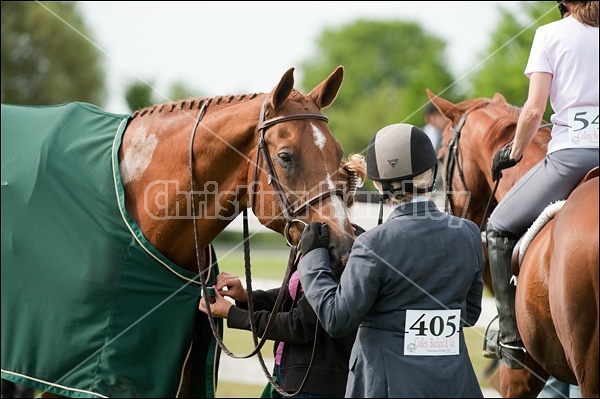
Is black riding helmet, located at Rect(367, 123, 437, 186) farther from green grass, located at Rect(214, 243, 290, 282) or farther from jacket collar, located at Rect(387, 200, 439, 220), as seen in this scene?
green grass, located at Rect(214, 243, 290, 282)

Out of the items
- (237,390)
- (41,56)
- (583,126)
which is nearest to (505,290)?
(583,126)

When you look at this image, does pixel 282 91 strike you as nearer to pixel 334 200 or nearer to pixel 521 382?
pixel 334 200

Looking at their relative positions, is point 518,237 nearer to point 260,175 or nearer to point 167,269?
point 260,175

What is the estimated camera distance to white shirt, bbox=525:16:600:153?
3809mm

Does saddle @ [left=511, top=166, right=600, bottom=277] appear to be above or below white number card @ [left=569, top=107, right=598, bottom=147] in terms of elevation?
below

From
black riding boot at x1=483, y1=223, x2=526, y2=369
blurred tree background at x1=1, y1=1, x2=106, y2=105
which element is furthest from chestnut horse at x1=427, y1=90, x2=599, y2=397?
blurred tree background at x1=1, y1=1, x2=106, y2=105

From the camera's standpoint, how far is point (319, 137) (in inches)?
152

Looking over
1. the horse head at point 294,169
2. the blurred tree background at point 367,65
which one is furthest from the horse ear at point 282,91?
the blurred tree background at point 367,65

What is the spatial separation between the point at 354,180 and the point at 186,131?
3.36ft

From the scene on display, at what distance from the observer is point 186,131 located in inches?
167

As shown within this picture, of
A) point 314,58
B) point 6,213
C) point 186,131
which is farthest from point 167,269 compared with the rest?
point 314,58

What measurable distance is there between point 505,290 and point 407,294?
1869 millimetres

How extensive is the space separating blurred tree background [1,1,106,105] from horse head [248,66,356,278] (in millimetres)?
38127

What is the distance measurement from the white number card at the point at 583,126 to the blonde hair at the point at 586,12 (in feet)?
1.45
